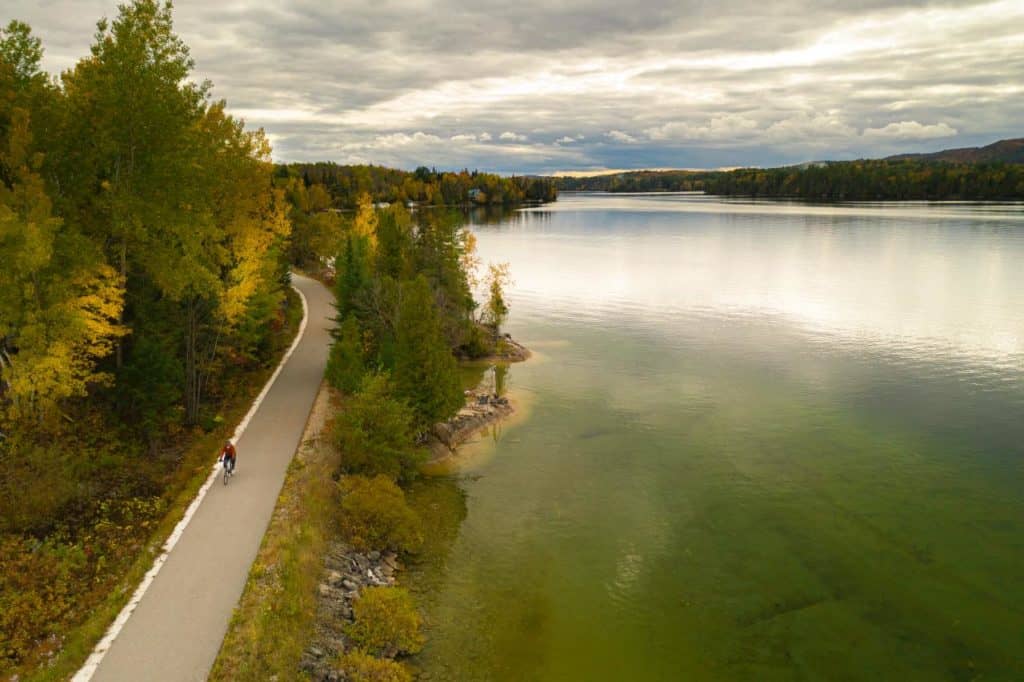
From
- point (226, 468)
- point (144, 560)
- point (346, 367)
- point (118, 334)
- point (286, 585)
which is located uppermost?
point (118, 334)

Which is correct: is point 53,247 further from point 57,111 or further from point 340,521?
point 340,521

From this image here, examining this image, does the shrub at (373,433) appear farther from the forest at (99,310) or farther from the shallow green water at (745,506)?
the forest at (99,310)

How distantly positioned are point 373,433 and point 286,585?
11.2 metres

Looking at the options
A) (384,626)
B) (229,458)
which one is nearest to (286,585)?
(384,626)

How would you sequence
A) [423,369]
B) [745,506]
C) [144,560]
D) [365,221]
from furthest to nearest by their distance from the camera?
[365,221] < [423,369] < [745,506] < [144,560]

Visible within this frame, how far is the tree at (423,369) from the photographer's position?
34.2 metres

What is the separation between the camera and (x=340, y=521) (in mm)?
26125

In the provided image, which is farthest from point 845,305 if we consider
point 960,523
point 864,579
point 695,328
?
point 864,579

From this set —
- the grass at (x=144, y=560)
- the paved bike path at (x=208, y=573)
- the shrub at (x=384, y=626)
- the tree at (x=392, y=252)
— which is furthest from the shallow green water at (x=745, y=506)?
the tree at (x=392, y=252)

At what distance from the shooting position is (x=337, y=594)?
21672 millimetres

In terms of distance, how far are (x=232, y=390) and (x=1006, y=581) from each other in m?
35.5

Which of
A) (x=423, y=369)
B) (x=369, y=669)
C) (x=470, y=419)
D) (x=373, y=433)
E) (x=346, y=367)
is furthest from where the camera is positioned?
(x=470, y=419)

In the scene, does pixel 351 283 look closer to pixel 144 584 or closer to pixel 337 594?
pixel 337 594

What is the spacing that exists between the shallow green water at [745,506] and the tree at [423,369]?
3.40 metres
